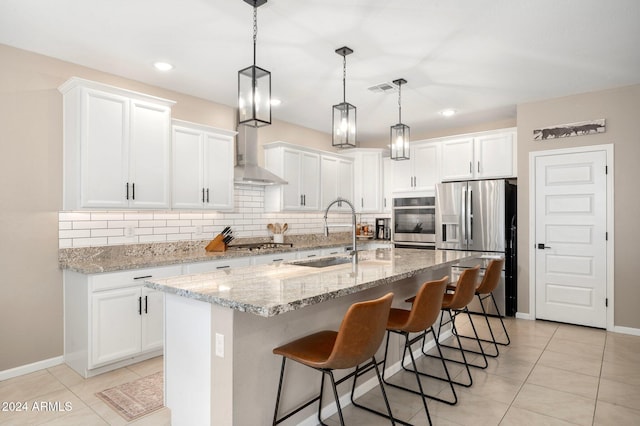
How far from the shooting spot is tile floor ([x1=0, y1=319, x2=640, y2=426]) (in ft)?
7.98

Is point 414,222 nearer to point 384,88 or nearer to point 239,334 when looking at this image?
point 384,88

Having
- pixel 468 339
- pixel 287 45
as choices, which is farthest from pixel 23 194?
pixel 468 339

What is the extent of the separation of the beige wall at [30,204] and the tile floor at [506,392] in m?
0.34

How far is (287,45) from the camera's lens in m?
3.16

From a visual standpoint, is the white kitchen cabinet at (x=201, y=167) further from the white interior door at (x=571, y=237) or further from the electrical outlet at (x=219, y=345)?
the white interior door at (x=571, y=237)

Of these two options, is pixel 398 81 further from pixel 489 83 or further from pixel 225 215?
pixel 225 215

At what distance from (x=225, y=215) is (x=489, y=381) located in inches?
132

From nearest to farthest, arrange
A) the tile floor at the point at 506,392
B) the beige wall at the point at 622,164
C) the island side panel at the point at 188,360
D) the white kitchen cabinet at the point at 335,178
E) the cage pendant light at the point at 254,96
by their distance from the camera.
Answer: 1. the island side panel at the point at 188,360
2. the cage pendant light at the point at 254,96
3. the tile floor at the point at 506,392
4. the beige wall at the point at 622,164
5. the white kitchen cabinet at the point at 335,178

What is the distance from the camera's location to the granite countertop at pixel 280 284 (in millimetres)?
1665

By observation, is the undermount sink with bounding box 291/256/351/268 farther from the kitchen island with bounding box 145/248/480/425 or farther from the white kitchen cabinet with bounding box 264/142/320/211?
the white kitchen cabinet with bounding box 264/142/320/211

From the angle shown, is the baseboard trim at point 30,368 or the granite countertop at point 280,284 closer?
the granite countertop at point 280,284

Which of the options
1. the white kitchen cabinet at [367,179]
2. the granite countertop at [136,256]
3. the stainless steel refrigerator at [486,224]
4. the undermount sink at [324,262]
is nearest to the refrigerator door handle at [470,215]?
the stainless steel refrigerator at [486,224]

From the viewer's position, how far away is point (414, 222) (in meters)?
5.82

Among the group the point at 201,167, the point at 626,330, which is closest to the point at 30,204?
the point at 201,167
